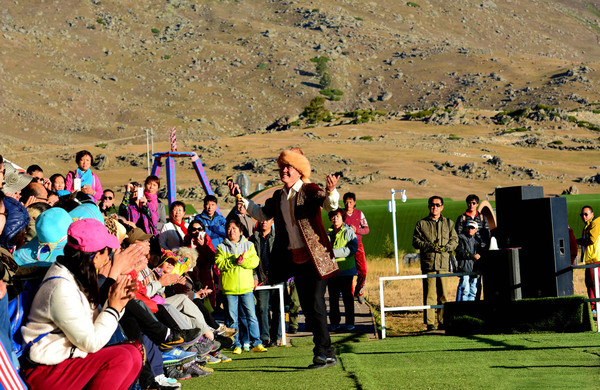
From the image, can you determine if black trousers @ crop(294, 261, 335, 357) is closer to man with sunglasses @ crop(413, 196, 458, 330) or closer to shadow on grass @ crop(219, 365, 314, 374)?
shadow on grass @ crop(219, 365, 314, 374)

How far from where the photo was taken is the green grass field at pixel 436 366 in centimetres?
633

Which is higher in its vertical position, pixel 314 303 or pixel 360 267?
pixel 360 267

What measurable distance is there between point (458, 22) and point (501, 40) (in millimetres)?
10202

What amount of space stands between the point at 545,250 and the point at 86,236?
6471 mm

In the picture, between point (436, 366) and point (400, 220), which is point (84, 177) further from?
point (400, 220)

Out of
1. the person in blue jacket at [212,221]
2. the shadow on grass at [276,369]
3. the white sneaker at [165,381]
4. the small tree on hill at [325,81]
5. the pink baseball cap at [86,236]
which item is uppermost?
the small tree on hill at [325,81]

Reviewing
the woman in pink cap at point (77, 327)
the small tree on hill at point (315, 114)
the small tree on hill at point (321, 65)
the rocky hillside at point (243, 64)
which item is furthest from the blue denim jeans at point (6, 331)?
the small tree on hill at point (321, 65)

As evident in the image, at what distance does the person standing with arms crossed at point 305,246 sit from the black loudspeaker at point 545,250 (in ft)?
11.1

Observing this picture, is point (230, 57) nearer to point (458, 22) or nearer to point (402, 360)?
point (458, 22)

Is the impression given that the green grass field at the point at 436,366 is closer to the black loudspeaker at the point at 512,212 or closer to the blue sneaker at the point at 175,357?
the blue sneaker at the point at 175,357

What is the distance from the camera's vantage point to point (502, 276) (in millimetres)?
9523

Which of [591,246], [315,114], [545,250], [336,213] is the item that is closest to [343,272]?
[336,213]

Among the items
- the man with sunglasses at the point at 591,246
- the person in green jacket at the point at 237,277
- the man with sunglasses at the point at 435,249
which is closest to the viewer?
the person in green jacket at the point at 237,277

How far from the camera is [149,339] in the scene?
237 inches
